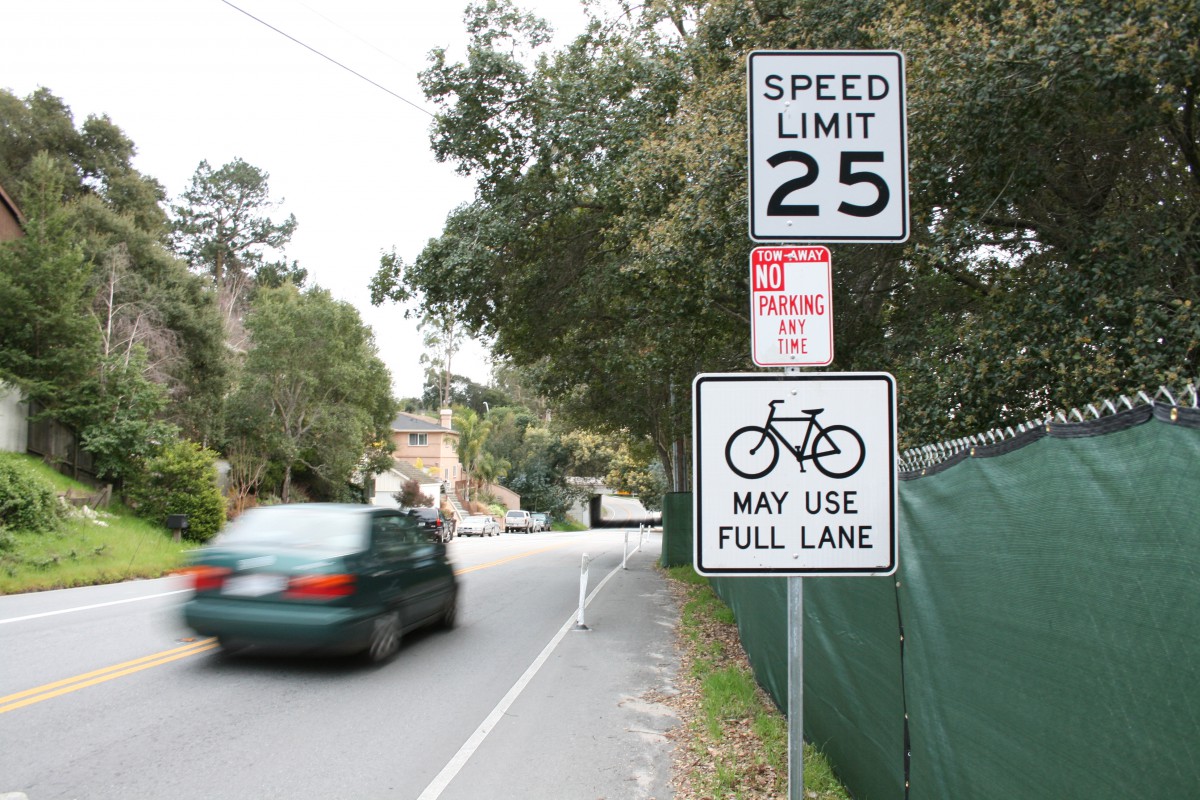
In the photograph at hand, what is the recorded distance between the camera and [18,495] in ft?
61.7

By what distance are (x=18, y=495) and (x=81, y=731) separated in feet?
50.3

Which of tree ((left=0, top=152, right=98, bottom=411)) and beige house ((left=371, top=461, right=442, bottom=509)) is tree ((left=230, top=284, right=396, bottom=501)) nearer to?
tree ((left=0, top=152, right=98, bottom=411))

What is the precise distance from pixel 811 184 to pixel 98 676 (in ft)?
25.4

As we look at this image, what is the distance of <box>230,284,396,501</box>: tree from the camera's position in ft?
118

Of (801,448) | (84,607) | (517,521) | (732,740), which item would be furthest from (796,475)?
(517,521)

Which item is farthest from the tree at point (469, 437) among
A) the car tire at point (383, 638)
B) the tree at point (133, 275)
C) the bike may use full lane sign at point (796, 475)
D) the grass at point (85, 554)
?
the bike may use full lane sign at point (796, 475)

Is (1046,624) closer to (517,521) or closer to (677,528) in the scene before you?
(677,528)

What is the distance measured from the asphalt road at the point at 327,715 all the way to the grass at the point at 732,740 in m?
0.25

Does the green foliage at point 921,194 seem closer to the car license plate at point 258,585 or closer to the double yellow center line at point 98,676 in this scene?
the car license plate at point 258,585

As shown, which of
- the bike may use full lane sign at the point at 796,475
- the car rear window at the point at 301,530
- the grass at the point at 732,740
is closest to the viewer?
the bike may use full lane sign at the point at 796,475

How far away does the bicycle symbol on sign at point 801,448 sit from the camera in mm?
2861

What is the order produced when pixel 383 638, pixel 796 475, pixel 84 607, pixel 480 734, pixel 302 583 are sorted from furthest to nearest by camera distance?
1. pixel 84 607
2. pixel 383 638
3. pixel 302 583
4. pixel 480 734
5. pixel 796 475

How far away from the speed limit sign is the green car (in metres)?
6.26

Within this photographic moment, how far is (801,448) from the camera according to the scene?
9.39 ft
